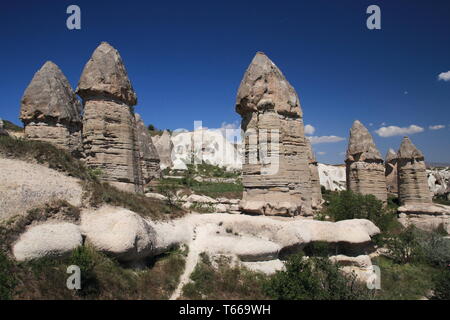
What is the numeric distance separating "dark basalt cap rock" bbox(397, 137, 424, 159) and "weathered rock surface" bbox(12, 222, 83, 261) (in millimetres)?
20746

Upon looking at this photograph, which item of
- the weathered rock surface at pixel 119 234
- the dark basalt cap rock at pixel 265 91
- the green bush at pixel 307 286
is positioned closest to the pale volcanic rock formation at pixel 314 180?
the dark basalt cap rock at pixel 265 91

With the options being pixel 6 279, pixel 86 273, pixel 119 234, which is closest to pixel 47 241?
pixel 86 273

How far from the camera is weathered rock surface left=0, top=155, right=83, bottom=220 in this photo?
659 centimetres

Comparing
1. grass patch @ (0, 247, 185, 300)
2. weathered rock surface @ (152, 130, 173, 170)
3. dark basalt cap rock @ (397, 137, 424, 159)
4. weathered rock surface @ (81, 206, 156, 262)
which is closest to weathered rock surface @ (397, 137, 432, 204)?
dark basalt cap rock @ (397, 137, 424, 159)

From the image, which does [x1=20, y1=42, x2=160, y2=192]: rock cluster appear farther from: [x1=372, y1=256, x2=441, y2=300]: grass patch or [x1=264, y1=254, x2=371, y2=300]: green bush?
[x1=372, y1=256, x2=441, y2=300]: grass patch

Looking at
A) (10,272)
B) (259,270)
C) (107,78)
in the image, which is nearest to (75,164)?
(107,78)

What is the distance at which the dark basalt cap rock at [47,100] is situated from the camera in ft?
39.3

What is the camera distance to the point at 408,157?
21.0 meters

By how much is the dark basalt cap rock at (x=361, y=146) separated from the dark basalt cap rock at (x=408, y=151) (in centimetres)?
185

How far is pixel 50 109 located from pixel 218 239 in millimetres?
8138

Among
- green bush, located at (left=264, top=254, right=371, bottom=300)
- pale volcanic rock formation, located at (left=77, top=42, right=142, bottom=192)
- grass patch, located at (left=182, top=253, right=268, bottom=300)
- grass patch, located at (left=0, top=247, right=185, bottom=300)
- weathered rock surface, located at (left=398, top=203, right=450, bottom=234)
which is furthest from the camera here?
weathered rock surface, located at (left=398, top=203, right=450, bottom=234)

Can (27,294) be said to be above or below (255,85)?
below

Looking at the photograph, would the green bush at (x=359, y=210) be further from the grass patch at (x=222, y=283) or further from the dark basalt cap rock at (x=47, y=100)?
the dark basalt cap rock at (x=47, y=100)
